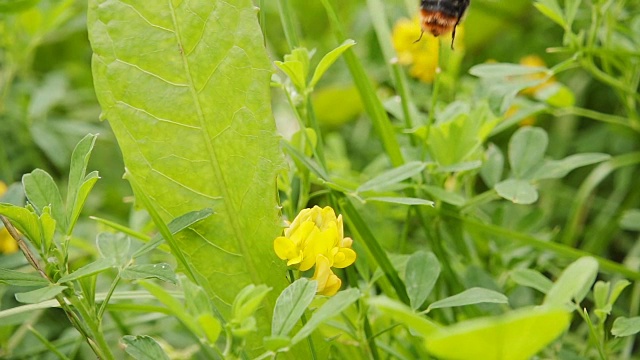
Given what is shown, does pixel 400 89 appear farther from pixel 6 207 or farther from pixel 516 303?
pixel 6 207

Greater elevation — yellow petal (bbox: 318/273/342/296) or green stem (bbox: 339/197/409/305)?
yellow petal (bbox: 318/273/342/296)

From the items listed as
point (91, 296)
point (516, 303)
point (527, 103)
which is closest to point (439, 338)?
point (91, 296)

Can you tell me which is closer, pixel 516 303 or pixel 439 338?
pixel 439 338

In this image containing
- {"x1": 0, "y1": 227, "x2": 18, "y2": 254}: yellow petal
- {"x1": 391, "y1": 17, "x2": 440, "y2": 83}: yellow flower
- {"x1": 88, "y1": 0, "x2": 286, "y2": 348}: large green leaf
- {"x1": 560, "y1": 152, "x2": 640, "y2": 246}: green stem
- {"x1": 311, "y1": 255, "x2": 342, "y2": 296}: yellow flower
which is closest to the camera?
{"x1": 311, "y1": 255, "x2": 342, "y2": 296}: yellow flower

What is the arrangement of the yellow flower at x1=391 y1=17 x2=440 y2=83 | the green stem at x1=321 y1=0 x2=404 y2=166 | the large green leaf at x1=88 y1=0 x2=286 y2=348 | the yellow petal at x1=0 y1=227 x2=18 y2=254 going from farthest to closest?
the yellow flower at x1=391 y1=17 x2=440 y2=83 < the yellow petal at x1=0 y1=227 x2=18 y2=254 < the green stem at x1=321 y1=0 x2=404 y2=166 < the large green leaf at x1=88 y1=0 x2=286 y2=348

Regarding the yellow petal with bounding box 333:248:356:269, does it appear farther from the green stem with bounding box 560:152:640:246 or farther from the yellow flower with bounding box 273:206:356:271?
the green stem with bounding box 560:152:640:246

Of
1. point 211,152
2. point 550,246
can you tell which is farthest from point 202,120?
point 550,246

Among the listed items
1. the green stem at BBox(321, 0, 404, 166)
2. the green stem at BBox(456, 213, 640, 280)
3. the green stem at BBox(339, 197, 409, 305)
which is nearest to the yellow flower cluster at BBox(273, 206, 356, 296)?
the green stem at BBox(339, 197, 409, 305)
